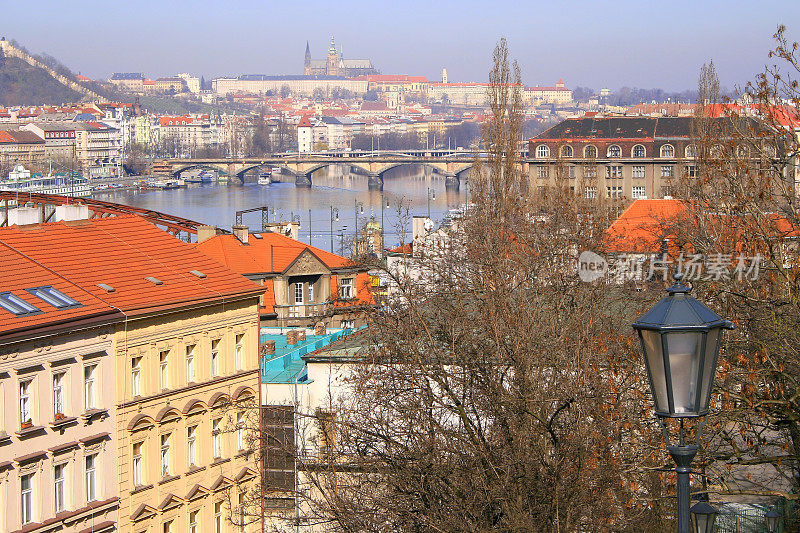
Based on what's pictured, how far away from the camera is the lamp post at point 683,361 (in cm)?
260

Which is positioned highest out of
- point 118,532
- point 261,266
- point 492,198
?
point 492,198

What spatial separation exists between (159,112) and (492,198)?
456ft

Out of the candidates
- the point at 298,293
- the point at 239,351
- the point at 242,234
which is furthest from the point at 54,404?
the point at 242,234

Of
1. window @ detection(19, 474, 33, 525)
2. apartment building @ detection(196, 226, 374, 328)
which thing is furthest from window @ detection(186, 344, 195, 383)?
apartment building @ detection(196, 226, 374, 328)

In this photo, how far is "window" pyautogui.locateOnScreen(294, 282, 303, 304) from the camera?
18062 millimetres

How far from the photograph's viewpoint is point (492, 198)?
14773mm

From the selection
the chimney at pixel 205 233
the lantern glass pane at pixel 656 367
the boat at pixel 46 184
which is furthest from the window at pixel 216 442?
the boat at pixel 46 184

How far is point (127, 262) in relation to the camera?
1158cm

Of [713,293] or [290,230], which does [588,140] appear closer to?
[290,230]

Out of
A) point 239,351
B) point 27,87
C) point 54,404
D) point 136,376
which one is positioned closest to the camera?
point 54,404

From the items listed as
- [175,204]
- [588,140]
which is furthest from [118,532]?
[175,204]

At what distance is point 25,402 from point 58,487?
2.39ft

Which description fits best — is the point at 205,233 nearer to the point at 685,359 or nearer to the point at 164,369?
the point at 164,369

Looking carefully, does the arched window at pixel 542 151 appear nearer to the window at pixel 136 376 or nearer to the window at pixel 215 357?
the window at pixel 215 357
